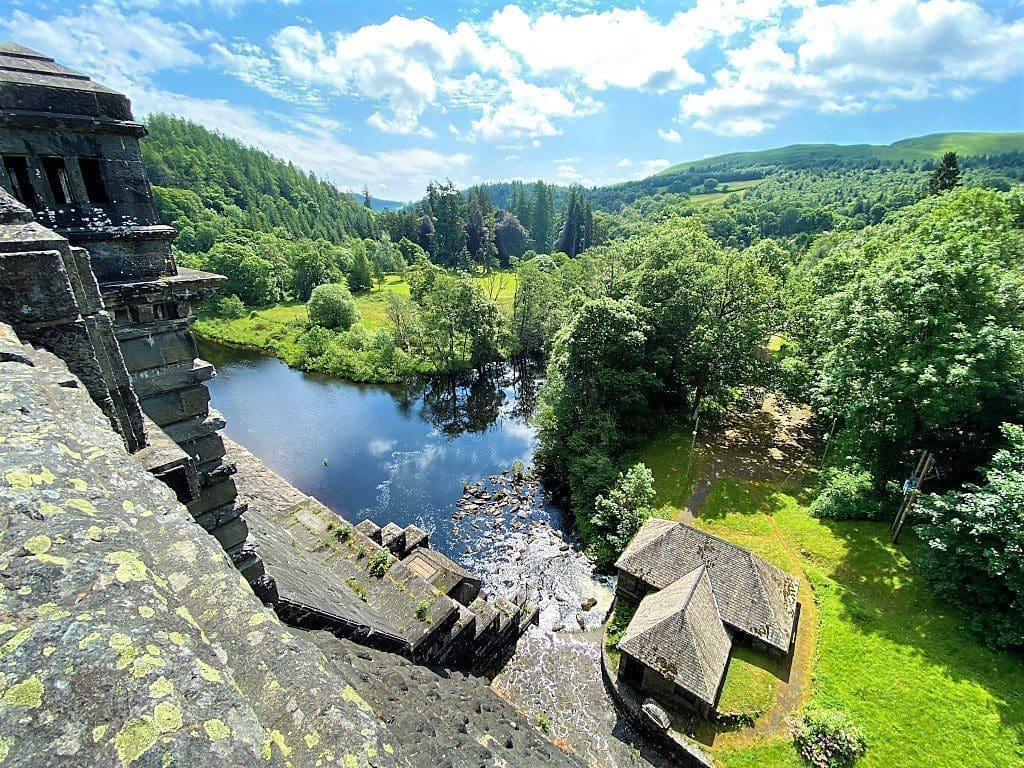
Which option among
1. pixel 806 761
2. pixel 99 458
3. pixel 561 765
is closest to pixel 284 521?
pixel 561 765

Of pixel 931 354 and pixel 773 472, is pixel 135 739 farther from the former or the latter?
pixel 773 472

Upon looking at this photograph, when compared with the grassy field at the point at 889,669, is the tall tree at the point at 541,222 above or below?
above

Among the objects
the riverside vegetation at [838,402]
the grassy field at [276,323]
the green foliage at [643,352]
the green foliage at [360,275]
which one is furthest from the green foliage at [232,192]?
the green foliage at [643,352]

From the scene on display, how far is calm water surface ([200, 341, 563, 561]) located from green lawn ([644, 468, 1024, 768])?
9.67 meters

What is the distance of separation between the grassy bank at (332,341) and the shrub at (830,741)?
31.4m

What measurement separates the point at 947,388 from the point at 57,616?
1810 centimetres

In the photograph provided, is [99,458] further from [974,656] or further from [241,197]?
[241,197]

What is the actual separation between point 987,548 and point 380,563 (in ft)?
50.2

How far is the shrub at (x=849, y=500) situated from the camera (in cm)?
1648

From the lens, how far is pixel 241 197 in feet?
351

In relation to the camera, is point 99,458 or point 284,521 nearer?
point 99,458

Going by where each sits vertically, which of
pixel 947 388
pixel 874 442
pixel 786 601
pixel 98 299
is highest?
pixel 98 299

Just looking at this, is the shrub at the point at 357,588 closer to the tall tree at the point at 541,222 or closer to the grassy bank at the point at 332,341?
the grassy bank at the point at 332,341

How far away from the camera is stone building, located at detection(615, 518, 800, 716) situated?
1164 centimetres
